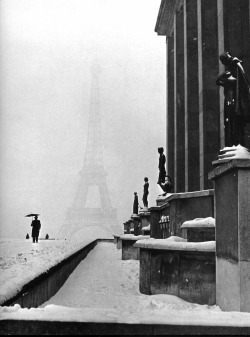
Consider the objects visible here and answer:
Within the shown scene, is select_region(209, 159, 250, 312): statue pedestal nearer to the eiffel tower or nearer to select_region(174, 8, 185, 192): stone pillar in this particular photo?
select_region(174, 8, 185, 192): stone pillar

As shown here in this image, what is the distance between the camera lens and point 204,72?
20906 mm

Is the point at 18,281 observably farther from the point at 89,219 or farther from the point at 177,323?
the point at 89,219

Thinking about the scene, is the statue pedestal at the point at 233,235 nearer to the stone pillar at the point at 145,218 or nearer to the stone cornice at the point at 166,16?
the stone pillar at the point at 145,218

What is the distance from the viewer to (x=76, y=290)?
10.7 meters

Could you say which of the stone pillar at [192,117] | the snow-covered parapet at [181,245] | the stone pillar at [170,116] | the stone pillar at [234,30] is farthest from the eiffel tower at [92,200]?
the snow-covered parapet at [181,245]

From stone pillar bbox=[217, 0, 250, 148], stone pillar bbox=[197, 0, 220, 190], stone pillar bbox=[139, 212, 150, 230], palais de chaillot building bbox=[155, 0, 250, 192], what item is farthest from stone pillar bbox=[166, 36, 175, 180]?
stone pillar bbox=[217, 0, 250, 148]

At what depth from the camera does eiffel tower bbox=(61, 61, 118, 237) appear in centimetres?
8250

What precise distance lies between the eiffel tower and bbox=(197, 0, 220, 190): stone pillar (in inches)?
2416

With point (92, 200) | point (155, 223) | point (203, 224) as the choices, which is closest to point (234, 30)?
point (155, 223)

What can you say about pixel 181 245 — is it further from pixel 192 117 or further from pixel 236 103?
pixel 192 117

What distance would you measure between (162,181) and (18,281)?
38.6 feet

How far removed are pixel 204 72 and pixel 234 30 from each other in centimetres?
278

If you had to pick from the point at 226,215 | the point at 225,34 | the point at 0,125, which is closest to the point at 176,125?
the point at 225,34

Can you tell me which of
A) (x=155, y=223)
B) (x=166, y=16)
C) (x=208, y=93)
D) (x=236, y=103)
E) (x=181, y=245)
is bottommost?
(x=181, y=245)
